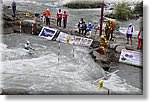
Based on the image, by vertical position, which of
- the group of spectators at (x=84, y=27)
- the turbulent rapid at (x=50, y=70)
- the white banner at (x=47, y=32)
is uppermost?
the group of spectators at (x=84, y=27)

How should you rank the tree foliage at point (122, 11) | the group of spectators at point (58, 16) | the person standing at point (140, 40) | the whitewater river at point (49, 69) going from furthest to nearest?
the group of spectators at point (58, 16) → the tree foliage at point (122, 11) → the person standing at point (140, 40) → the whitewater river at point (49, 69)

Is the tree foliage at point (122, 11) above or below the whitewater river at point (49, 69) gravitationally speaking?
above

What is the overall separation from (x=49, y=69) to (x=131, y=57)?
3.21ft

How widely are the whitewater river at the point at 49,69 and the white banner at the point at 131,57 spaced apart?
9.6 inches

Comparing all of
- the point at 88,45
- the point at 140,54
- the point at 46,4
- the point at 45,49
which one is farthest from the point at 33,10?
the point at 140,54

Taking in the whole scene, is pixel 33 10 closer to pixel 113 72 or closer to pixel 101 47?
pixel 101 47

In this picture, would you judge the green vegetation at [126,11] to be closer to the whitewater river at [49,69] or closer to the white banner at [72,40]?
the whitewater river at [49,69]

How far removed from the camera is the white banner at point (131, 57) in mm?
4367

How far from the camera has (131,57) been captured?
4457mm

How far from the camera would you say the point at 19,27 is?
4664mm

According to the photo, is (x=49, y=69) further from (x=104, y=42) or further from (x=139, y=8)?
(x=139, y=8)

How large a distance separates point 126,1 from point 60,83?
1.24 metres

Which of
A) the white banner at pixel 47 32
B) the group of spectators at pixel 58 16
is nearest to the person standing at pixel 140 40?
the group of spectators at pixel 58 16

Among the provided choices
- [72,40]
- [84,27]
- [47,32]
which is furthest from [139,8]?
[47,32]
